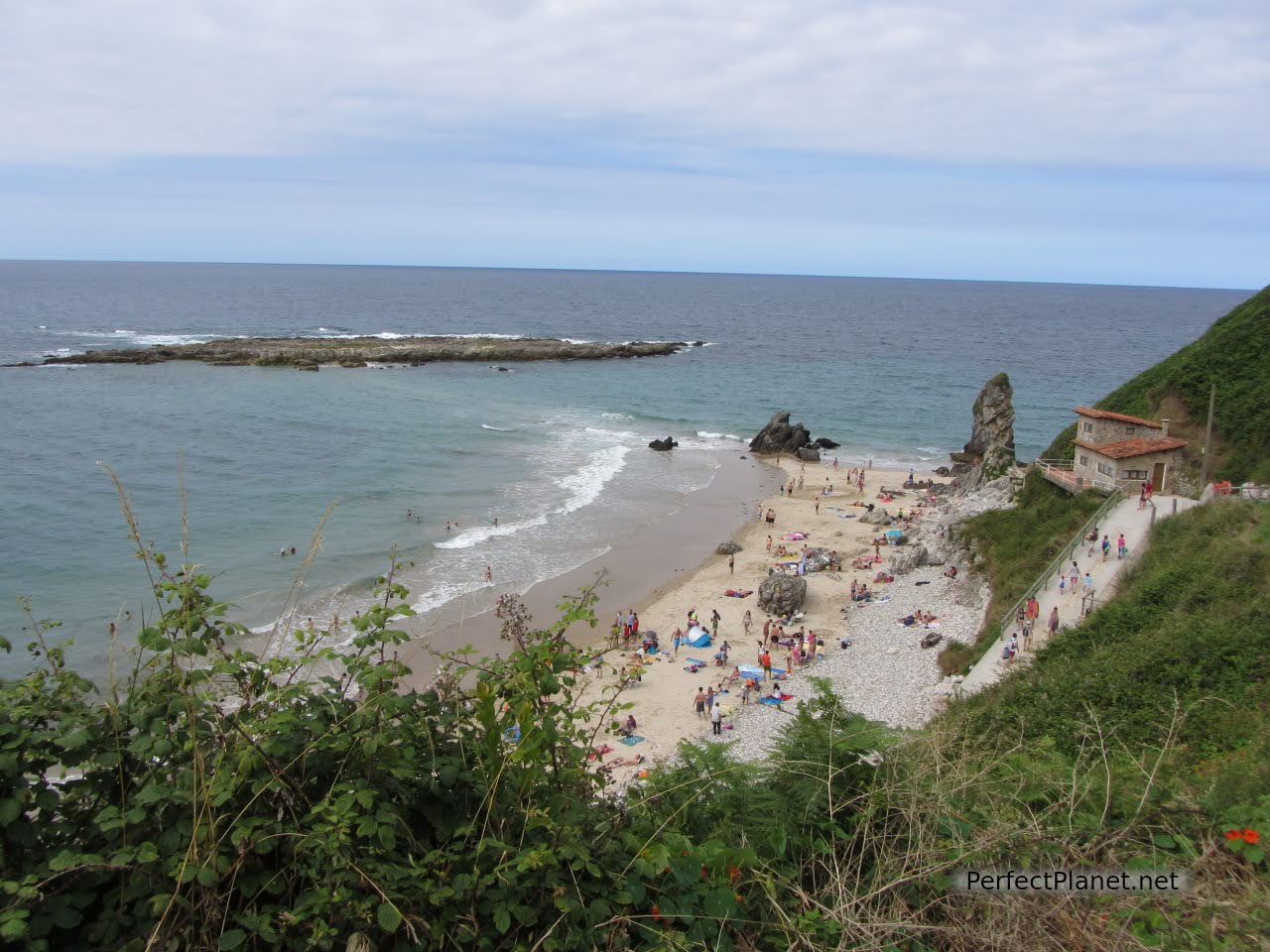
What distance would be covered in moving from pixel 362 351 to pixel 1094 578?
256ft

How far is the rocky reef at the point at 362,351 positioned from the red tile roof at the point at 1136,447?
230ft

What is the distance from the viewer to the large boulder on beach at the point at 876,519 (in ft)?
123

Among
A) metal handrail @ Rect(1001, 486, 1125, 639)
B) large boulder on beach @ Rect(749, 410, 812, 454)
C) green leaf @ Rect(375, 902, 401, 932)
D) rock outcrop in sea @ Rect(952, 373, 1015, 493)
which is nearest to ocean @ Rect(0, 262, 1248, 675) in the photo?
green leaf @ Rect(375, 902, 401, 932)

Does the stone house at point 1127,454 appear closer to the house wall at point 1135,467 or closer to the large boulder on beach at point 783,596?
the house wall at point 1135,467

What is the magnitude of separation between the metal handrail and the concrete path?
14 centimetres

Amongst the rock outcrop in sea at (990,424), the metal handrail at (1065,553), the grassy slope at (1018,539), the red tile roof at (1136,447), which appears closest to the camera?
the metal handrail at (1065,553)

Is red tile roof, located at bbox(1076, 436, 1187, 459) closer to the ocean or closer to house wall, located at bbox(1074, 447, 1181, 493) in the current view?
house wall, located at bbox(1074, 447, 1181, 493)

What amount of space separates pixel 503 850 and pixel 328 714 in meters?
1.10

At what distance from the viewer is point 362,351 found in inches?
3369

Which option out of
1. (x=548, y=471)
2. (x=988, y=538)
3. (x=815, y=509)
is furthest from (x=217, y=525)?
(x=988, y=538)

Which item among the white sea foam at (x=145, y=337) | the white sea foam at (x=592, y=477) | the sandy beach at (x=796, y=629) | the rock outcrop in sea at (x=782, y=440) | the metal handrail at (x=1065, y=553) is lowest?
the sandy beach at (x=796, y=629)

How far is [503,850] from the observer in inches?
150

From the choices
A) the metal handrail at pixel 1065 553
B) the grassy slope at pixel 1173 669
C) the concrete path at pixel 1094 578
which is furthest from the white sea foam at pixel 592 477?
the grassy slope at pixel 1173 669

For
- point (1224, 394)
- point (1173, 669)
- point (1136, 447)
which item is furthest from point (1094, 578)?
point (1224, 394)
